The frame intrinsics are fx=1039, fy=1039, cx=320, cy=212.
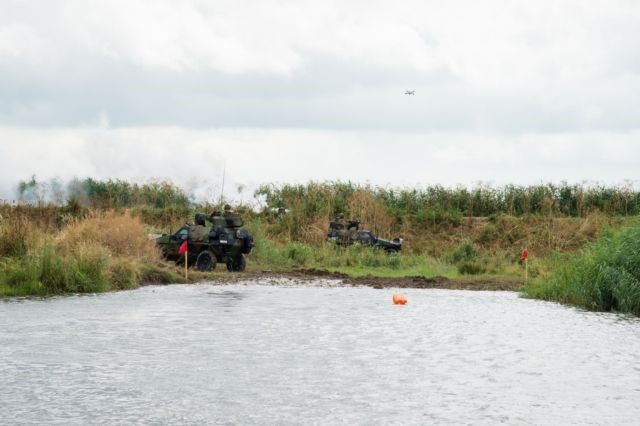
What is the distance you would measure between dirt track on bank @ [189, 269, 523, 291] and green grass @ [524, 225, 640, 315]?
4.43 meters

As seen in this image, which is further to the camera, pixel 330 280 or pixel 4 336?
pixel 330 280

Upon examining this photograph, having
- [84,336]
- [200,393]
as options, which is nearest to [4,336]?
[84,336]

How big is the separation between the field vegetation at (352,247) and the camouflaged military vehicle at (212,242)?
4.52ft

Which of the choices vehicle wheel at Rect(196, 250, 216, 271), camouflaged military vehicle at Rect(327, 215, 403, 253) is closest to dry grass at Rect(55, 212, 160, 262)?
vehicle wheel at Rect(196, 250, 216, 271)

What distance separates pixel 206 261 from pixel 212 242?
1.05m

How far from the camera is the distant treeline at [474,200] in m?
49.9

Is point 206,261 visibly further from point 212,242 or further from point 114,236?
point 114,236

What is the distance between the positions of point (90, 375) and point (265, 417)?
350 cm

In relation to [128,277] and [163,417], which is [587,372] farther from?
[128,277]

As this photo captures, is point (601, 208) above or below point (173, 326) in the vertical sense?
above

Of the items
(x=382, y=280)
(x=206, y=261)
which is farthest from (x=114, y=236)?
(x=382, y=280)

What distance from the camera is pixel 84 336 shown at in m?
17.5

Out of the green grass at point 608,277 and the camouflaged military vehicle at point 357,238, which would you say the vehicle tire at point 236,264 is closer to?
the camouflaged military vehicle at point 357,238

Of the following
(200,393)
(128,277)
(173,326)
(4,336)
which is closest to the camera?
(200,393)
